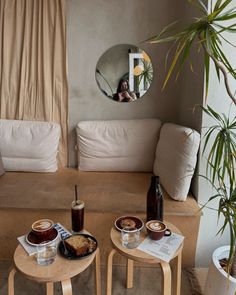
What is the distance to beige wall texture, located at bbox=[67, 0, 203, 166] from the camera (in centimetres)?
227

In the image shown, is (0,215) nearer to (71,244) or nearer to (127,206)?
(71,244)

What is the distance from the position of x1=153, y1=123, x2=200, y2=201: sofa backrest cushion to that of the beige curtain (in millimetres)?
1017

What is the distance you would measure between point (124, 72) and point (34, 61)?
2.70 ft

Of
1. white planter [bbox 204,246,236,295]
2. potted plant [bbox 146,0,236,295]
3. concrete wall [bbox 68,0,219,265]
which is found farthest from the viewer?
concrete wall [bbox 68,0,219,265]

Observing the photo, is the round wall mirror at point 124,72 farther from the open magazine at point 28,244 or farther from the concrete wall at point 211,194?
the open magazine at point 28,244

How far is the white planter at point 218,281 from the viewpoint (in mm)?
1410

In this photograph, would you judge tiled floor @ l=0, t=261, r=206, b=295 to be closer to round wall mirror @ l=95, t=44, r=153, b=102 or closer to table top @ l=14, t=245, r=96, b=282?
table top @ l=14, t=245, r=96, b=282

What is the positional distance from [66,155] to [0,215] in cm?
87

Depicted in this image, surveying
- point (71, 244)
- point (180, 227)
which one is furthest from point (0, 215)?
point (180, 227)

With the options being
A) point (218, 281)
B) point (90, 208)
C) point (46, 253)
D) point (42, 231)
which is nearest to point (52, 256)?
point (46, 253)

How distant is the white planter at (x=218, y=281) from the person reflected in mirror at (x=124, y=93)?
1.46 meters

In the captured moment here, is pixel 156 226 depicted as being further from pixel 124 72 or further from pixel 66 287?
pixel 124 72

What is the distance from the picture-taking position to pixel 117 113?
248 cm

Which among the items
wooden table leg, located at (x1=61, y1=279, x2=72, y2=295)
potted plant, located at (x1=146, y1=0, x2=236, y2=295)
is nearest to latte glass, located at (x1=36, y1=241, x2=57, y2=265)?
wooden table leg, located at (x1=61, y1=279, x2=72, y2=295)
